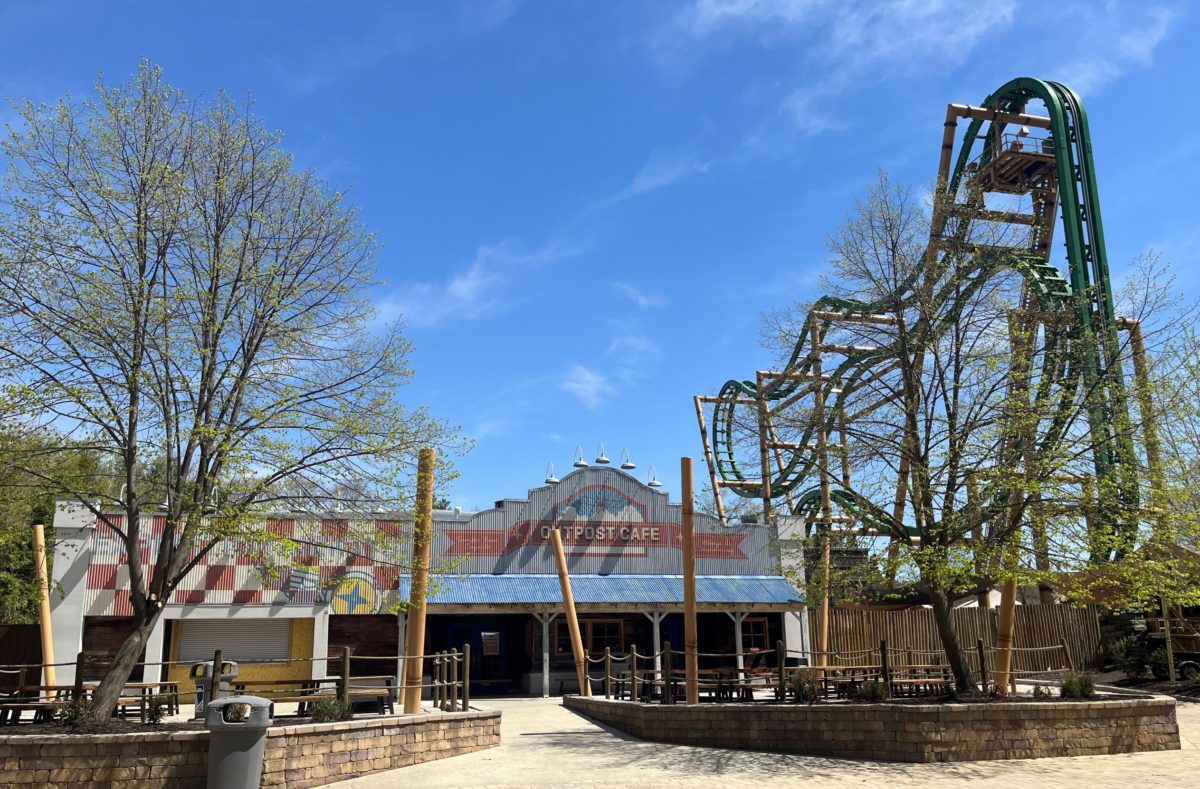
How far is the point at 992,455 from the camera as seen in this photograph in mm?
13430

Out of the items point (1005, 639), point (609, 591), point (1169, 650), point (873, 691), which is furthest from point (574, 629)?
point (1169, 650)

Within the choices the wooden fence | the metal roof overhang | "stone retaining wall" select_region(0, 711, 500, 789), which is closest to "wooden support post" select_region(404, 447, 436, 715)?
"stone retaining wall" select_region(0, 711, 500, 789)

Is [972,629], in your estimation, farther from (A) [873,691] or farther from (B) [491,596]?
Result: (A) [873,691]

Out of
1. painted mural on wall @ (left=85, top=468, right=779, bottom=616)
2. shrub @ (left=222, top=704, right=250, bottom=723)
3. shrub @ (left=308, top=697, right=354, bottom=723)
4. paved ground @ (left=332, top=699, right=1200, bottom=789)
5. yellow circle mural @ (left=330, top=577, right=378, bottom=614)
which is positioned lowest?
paved ground @ (left=332, top=699, right=1200, bottom=789)

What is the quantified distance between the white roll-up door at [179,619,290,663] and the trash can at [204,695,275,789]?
43.3 ft

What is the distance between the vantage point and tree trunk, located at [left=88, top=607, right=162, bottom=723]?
35.8ft

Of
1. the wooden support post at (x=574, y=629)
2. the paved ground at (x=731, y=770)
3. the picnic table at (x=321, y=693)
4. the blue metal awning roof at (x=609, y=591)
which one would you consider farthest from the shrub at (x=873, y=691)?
the blue metal awning roof at (x=609, y=591)

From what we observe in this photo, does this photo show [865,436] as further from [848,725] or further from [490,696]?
[490,696]

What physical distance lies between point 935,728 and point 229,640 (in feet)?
55.6

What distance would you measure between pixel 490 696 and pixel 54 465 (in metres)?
13.2

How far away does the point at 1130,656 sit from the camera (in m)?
21.4

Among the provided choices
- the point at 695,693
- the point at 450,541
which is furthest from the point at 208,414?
the point at 450,541

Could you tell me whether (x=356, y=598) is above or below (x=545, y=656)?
above

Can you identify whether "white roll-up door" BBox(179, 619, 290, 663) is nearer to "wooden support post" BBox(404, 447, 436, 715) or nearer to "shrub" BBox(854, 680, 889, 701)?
"wooden support post" BBox(404, 447, 436, 715)
